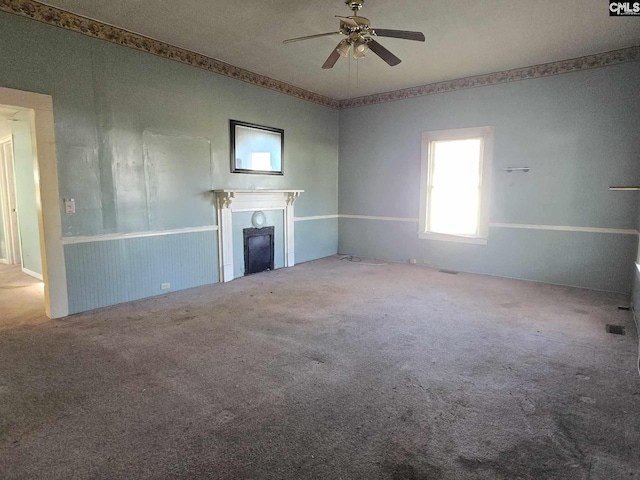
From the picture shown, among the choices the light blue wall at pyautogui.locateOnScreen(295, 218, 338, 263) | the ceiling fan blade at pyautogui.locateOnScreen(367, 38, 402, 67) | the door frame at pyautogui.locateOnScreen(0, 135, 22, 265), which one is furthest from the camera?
the light blue wall at pyautogui.locateOnScreen(295, 218, 338, 263)

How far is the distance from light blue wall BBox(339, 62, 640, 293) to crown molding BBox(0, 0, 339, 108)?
7.78ft

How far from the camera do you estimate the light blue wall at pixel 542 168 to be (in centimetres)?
468

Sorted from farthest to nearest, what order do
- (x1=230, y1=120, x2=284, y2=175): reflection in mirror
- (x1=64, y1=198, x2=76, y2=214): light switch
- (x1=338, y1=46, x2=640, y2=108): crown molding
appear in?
(x1=230, y1=120, x2=284, y2=175): reflection in mirror < (x1=338, y1=46, x2=640, y2=108): crown molding < (x1=64, y1=198, x2=76, y2=214): light switch

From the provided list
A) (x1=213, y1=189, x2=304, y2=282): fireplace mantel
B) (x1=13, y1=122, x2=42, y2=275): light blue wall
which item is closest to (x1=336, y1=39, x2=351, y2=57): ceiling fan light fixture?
(x1=213, y1=189, x2=304, y2=282): fireplace mantel

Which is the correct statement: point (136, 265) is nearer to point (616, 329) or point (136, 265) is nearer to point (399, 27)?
point (399, 27)

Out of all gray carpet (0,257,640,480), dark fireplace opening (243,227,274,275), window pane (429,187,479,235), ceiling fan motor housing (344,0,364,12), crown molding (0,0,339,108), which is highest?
crown molding (0,0,339,108)

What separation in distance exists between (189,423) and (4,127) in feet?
20.8

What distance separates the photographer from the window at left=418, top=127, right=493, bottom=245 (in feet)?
18.6

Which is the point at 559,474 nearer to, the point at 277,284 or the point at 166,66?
the point at 277,284

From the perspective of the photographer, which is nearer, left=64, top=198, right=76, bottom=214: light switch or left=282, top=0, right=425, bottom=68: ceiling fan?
left=282, top=0, right=425, bottom=68: ceiling fan

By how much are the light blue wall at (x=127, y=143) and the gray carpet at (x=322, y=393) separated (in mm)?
698

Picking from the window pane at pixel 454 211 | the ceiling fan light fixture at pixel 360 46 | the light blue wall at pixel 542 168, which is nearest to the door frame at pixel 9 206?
the ceiling fan light fixture at pixel 360 46

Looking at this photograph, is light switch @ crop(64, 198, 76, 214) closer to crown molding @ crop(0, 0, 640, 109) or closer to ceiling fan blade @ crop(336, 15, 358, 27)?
crown molding @ crop(0, 0, 640, 109)

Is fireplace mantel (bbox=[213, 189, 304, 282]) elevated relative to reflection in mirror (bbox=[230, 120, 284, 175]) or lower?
lower
